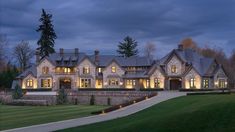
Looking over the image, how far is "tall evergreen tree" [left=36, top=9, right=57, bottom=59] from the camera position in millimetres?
103875

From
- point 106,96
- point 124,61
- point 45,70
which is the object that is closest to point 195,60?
point 124,61

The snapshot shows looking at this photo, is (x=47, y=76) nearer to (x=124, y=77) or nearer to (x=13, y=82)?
(x=13, y=82)

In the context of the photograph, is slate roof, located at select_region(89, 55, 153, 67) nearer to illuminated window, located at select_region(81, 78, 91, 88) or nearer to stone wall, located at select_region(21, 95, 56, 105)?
illuminated window, located at select_region(81, 78, 91, 88)

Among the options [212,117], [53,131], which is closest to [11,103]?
[53,131]

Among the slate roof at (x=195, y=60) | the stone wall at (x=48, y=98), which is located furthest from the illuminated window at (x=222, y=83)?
the stone wall at (x=48, y=98)

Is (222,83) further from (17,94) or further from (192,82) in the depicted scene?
(17,94)

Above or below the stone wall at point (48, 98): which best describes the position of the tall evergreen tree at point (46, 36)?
above

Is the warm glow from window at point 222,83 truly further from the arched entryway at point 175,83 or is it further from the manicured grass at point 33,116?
the manicured grass at point 33,116

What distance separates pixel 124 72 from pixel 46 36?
102 ft

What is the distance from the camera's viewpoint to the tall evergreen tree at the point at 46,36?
10388 centimetres

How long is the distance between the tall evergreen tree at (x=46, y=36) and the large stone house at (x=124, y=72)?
1446 centimetres

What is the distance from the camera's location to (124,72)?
82.5m

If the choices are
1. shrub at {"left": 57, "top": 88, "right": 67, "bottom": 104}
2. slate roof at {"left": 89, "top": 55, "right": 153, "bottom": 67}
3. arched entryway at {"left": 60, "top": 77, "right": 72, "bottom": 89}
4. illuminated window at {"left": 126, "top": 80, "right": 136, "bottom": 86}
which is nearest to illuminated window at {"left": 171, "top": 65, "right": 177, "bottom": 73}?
slate roof at {"left": 89, "top": 55, "right": 153, "bottom": 67}

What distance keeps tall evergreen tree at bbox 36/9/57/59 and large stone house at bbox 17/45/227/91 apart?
569 inches
